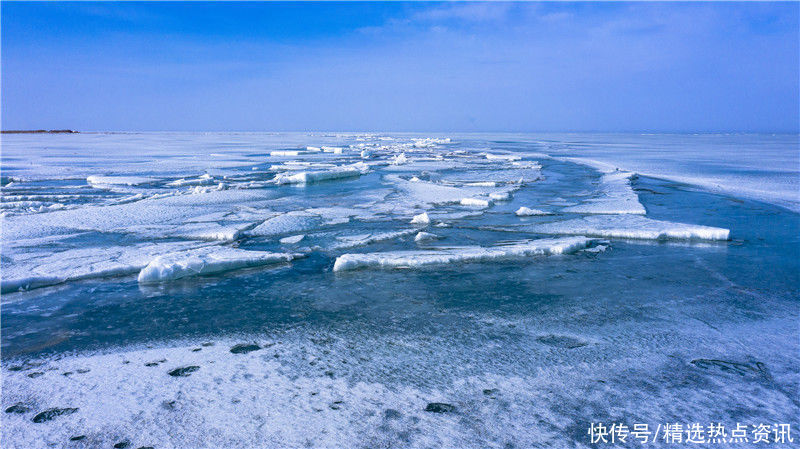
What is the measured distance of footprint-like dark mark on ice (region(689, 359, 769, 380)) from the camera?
7.62 ft

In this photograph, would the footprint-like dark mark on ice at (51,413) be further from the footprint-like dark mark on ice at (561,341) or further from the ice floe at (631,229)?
the ice floe at (631,229)

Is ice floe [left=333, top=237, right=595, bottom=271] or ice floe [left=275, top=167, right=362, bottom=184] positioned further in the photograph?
ice floe [left=275, top=167, right=362, bottom=184]

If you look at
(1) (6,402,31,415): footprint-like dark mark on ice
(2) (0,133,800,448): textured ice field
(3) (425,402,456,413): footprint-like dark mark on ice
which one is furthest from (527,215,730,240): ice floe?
(1) (6,402,31,415): footprint-like dark mark on ice

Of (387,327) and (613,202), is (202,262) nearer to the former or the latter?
(387,327)

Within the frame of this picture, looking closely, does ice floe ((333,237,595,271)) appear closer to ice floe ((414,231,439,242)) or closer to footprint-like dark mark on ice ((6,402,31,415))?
ice floe ((414,231,439,242))

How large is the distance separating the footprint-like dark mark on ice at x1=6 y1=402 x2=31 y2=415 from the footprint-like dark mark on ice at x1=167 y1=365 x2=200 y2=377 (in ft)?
1.86

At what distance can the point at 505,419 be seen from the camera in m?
1.95

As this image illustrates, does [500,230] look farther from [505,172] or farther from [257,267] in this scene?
[505,172]

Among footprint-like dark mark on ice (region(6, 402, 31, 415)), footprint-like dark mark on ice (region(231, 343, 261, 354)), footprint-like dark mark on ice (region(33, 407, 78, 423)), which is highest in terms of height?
footprint-like dark mark on ice (region(231, 343, 261, 354))

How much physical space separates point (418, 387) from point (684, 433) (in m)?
1.12

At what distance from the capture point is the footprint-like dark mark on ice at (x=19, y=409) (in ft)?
6.55

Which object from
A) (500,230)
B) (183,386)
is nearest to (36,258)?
(183,386)

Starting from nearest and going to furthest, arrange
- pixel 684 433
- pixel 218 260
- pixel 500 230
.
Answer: pixel 684 433
pixel 218 260
pixel 500 230

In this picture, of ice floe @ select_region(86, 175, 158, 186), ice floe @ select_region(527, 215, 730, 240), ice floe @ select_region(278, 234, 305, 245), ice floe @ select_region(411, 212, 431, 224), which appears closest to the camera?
ice floe @ select_region(278, 234, 305, 245)
